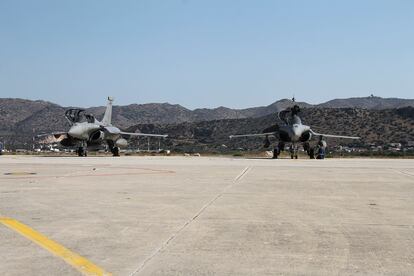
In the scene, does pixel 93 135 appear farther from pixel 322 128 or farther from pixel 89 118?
pixel 322 128

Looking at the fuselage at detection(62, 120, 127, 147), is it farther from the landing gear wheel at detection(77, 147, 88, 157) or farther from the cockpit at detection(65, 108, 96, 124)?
the landing gear wheel at detection(77, 147, 88, 157)

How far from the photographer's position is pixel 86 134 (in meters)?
45.2

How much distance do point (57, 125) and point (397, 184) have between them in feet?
577

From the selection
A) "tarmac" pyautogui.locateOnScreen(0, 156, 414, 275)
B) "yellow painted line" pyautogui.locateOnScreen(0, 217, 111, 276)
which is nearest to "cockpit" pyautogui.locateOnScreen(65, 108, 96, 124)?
"tarmac" pyautogui.locateOnScreen(0, 156, 414, 275)

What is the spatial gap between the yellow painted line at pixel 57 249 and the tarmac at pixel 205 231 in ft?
0.04

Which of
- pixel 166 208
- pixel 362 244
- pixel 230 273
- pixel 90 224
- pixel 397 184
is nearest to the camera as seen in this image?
pixel 230 273

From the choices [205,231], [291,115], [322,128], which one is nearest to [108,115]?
[291,115]

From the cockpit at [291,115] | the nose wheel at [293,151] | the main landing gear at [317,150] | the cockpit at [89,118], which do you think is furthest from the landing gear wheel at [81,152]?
the main landing gear at [317,150]

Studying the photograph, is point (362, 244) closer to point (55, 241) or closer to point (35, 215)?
point (55, 241)

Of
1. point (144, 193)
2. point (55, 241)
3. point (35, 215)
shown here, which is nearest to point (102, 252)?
point (55, 241)

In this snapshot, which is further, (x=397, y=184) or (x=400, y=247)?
(x=397, y=184)

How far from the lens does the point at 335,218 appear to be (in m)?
9.22

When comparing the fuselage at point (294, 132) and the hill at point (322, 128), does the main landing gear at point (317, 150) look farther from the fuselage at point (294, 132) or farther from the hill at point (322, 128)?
the hill at point (322, 128)

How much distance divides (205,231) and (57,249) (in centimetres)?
212
